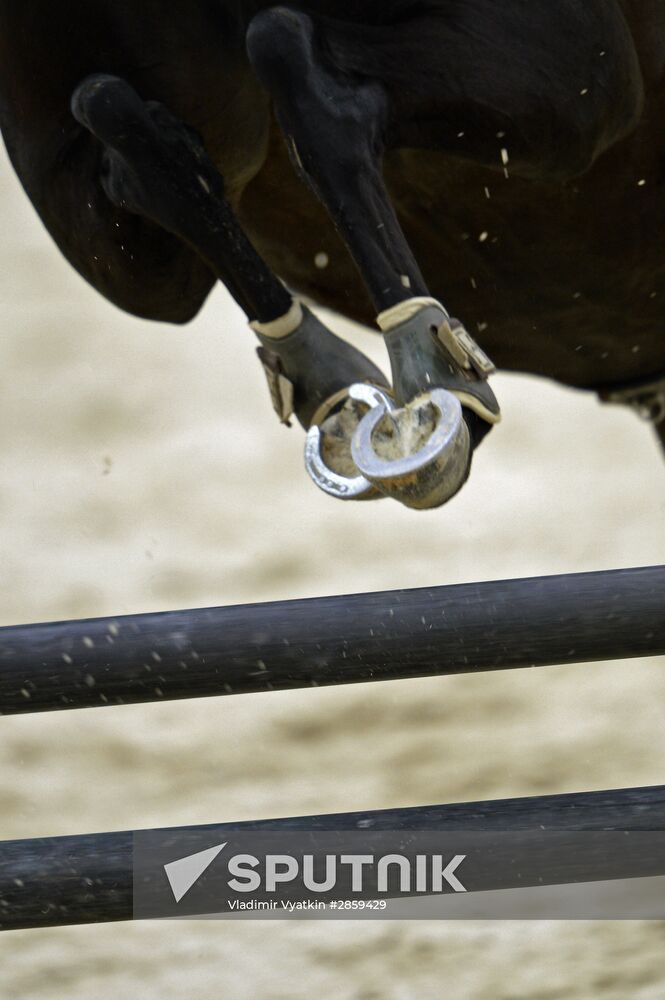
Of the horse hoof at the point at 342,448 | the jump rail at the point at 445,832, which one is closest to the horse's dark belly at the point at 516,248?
the horse hoof at the point at 342,448

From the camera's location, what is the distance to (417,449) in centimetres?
144

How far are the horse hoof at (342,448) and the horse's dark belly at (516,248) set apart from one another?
11.7 inches

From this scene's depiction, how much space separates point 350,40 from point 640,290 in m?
0.63

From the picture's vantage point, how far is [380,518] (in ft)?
14.5

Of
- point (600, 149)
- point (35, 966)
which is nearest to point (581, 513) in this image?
point (35, 966)

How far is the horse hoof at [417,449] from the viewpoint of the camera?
1425 millimetres

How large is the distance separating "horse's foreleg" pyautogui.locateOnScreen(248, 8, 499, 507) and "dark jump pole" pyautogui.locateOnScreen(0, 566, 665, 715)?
0.24 metres

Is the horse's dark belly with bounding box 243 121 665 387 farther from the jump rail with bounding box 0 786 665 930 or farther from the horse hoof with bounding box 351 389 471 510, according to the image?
the jump rail with bounding box 0 786 665 930

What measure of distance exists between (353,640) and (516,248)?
801 mm

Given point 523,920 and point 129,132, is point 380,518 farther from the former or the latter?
point 129,132

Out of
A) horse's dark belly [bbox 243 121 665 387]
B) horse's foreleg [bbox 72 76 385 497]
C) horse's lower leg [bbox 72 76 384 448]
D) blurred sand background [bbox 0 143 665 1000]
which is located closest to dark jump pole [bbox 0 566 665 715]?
horse's foreleg [bbox 72 76 385 497]

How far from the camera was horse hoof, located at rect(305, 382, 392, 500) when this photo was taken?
1.56 m

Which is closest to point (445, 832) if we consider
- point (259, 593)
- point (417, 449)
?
point (417, 449)

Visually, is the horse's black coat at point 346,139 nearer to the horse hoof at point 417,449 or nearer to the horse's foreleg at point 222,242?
the horse's foreleg at point 222,242
